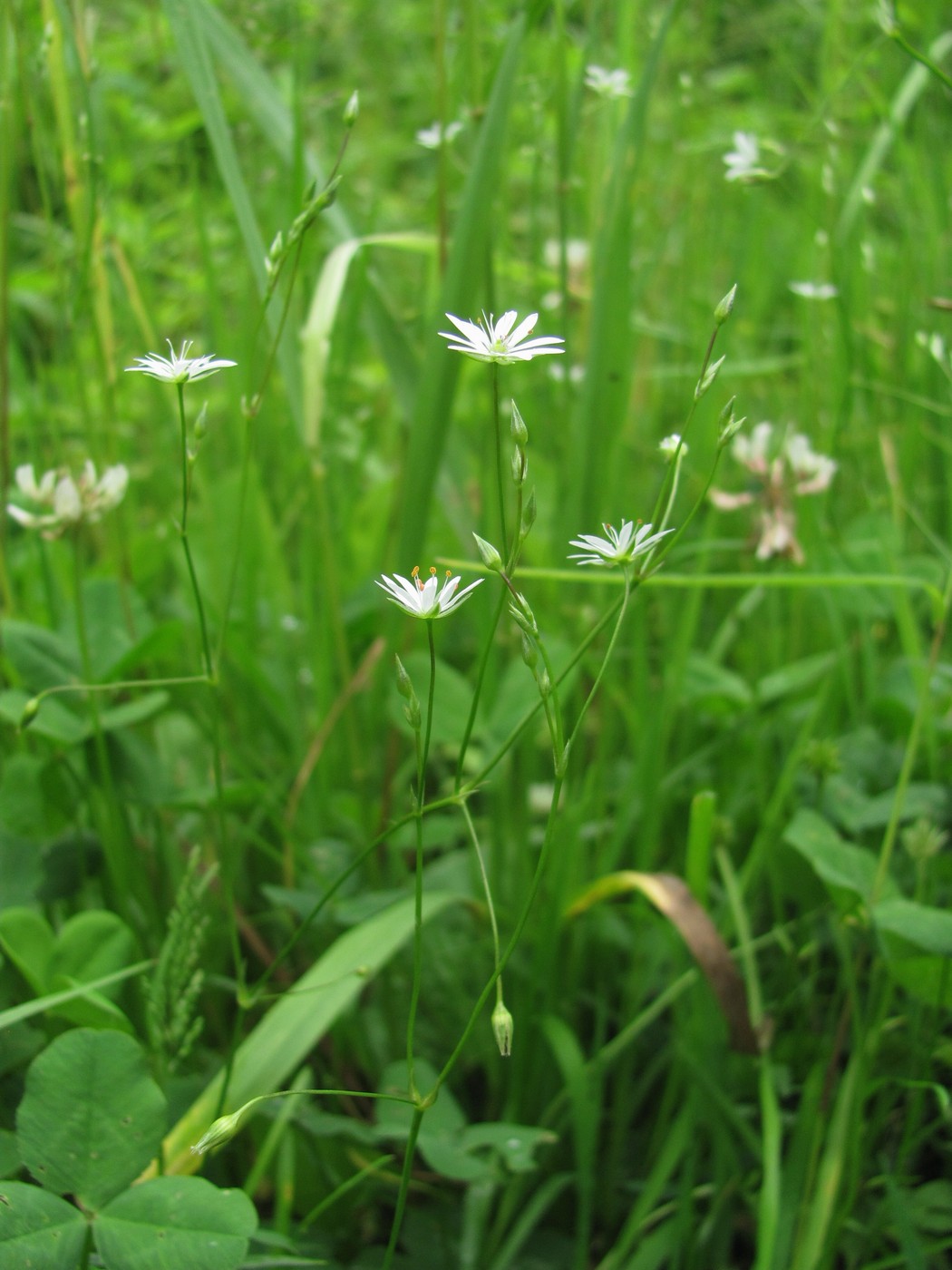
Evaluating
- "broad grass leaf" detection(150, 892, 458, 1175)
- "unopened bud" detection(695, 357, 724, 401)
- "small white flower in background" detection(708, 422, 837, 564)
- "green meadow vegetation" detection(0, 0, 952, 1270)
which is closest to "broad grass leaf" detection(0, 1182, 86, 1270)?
"green meadow vegetation" detection(0, 0, 952, 1270)

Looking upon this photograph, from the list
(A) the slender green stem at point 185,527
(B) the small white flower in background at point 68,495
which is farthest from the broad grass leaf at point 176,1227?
(B) the small white flower in background at point 68,495

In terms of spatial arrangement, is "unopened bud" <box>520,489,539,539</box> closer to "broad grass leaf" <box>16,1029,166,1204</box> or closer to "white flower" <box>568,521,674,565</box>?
"white flower" <box>568,521,674,565</box>

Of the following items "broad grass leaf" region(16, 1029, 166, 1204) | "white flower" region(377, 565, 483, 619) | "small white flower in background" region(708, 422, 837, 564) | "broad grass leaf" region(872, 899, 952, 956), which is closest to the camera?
"white flower" region(377, 565, 483, 619)

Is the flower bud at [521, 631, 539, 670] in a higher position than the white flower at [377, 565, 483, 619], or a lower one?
lower

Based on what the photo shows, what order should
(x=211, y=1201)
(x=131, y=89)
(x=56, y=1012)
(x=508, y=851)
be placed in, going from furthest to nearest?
(x=131, y=89) → (x=508, y=851) → (x=56, y=1012) → (x=211, y=1201)

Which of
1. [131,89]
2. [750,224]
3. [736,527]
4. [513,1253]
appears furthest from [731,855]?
[131,89]

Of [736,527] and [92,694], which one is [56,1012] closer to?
[92,694]

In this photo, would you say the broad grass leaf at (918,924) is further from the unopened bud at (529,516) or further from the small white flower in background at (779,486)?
the unopened bud at (529,516)
